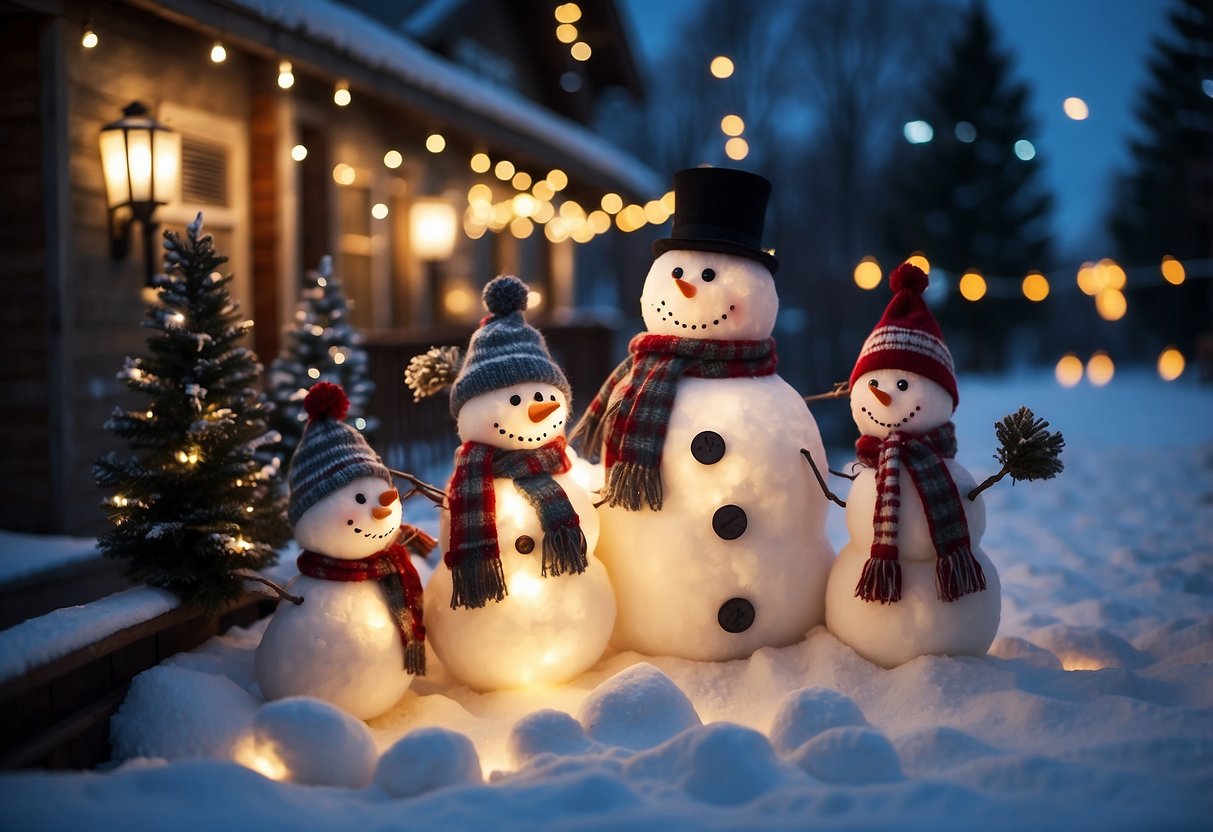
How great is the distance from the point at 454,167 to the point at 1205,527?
28.6 ft

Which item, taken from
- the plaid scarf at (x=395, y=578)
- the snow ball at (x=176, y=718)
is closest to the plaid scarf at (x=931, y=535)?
the plaid scarf at (x=395, y=578)

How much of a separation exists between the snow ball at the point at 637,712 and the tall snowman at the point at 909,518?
0.91 m

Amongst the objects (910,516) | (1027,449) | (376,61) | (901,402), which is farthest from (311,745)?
(376,61)

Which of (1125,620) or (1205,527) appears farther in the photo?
(1205,527)

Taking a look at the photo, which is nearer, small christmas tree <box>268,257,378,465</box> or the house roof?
the house roof

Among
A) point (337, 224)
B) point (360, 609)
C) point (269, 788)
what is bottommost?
point (269, 788)

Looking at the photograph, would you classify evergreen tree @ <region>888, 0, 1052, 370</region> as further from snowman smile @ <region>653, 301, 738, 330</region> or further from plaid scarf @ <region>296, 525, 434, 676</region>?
plaid scarf @ <region>296, 525, 434, 676</region>

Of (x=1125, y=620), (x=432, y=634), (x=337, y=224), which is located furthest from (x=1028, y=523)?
(x=337, y=224)

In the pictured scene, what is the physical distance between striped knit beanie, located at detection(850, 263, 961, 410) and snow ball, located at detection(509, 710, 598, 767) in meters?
1.81

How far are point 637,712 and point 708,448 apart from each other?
1.14 meters

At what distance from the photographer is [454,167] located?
12836 mm

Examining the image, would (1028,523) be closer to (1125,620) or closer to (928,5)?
(1125,620)

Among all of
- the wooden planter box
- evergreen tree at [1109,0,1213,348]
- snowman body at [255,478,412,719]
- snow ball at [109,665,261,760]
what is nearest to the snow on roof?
snowman body at [255,478,412,719]

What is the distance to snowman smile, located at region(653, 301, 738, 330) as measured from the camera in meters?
4.48
